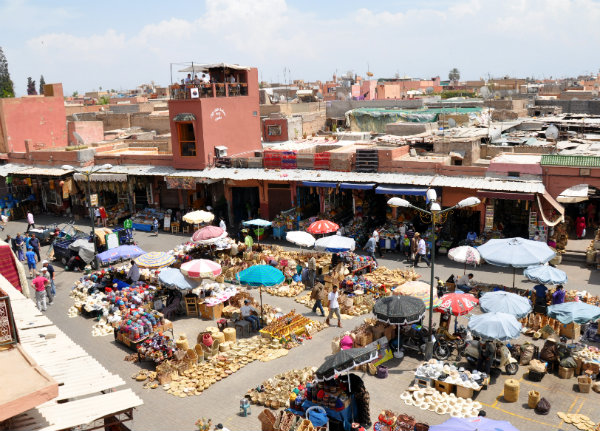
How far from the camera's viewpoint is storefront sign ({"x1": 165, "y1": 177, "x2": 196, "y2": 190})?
30.1m

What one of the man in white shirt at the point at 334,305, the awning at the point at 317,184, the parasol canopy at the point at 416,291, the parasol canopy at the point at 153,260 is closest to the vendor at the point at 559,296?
the parasol canopy at the point at 416,291

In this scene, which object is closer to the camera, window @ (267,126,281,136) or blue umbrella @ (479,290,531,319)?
blue umbrella @ (479,290,531,319)

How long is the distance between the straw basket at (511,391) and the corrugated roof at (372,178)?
1162 centimetres

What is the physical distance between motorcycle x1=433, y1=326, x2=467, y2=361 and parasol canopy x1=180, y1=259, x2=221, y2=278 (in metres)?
7.88

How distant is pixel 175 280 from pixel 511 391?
1127 centimetres

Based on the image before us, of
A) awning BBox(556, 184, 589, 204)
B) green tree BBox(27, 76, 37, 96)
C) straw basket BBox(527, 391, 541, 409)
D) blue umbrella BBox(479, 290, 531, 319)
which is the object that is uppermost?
green tree BBox(27, 76, 37, 96)

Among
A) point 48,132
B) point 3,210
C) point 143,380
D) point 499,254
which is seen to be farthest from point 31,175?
point 499,254

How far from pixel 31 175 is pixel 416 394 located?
103 feet

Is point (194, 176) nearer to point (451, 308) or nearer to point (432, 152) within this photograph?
point (432, 152)

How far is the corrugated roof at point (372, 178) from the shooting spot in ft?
77.0

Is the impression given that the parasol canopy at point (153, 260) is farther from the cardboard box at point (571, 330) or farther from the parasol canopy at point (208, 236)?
the cardboard box at point (571, 330)

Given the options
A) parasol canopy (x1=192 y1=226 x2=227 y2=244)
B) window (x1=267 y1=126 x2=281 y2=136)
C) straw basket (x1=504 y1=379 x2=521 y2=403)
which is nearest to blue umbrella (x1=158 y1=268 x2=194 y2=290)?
parasol canopy (x1=192 y1=226 x2=227 y2=244)

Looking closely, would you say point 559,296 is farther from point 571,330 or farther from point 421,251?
point 421,251

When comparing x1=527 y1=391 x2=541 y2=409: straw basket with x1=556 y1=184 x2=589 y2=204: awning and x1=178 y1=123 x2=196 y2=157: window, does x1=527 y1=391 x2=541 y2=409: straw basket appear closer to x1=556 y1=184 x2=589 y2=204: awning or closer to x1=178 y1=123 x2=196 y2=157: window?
x1=556 y1=184 x2=589 y2=204: awning
